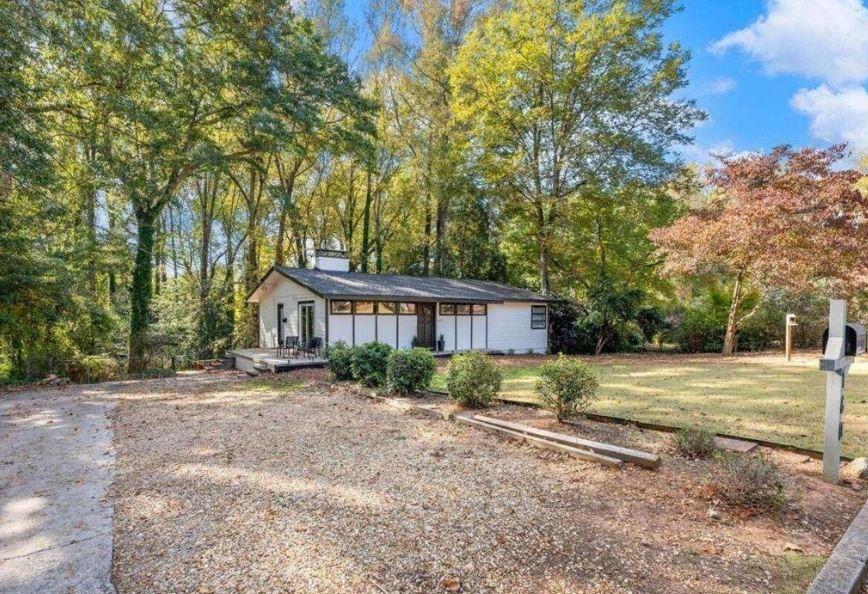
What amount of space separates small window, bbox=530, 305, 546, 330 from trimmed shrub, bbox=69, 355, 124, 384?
15324 mm

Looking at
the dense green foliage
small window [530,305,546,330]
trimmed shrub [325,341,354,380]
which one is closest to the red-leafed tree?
the dense green foliage

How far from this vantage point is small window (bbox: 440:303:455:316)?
17844 millimetres

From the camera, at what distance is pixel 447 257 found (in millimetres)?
25281

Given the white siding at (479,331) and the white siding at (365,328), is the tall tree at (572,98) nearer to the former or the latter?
the white siding at (479,331)

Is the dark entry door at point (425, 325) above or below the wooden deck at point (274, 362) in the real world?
above

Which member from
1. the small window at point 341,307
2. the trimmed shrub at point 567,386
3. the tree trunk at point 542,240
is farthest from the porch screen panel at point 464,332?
the trimmed shrub at point 567,386

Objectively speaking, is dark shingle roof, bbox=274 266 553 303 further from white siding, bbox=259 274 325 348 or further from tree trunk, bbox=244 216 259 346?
tree trunk, bbox=244 216 259 346

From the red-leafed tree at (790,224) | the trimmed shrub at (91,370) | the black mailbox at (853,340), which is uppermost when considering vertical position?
the red-leafed tree at (790,224)

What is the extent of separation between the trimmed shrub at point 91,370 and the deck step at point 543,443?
12008mm

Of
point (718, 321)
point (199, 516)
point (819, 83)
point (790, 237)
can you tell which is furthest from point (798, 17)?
point (199, 516)

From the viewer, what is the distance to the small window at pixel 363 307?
51.8 ft

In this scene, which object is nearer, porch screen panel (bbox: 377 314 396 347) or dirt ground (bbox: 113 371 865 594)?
dirt ground (bbox: 113 371 865 594)

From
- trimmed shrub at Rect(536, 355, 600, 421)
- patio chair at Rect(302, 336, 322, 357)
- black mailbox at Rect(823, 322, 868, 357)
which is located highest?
black mailbox at Rect(823, 322, 868, 357)

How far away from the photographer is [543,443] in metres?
5.20
